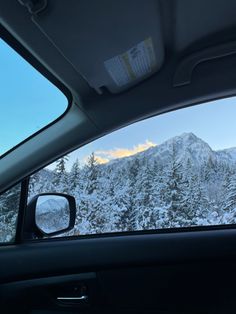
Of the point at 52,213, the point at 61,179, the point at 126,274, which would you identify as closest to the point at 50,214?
the point at 52,213

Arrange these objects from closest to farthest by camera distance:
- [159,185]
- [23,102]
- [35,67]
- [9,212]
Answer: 1. [35,67]
2. [23,102]
3. [159,185]
4. [9,212]

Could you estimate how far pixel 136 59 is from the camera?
205 cm

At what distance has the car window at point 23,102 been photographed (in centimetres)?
205

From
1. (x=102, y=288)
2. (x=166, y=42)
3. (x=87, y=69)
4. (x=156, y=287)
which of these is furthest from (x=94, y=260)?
(x=166, y=42)

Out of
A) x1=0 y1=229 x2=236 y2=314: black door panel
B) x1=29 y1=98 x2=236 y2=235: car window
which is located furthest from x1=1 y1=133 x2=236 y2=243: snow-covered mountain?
x1=0 y1=229 x2=236 y2=314: black door panel

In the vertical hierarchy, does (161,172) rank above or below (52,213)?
above

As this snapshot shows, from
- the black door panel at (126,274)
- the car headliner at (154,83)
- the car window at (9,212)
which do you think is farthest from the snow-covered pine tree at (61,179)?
the black door panel at (126,274)

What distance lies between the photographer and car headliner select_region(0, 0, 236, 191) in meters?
1.91

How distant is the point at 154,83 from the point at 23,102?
2.15 ft

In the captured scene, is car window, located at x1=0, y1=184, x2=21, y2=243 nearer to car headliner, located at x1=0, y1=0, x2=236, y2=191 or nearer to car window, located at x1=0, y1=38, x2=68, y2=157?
car headliner, located at x1=0, y1=0, x2=236, y2=191

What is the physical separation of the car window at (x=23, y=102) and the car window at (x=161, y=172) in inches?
10.2

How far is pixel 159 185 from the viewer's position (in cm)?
240

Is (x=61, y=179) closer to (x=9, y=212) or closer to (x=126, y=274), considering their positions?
(x=9, y=212)

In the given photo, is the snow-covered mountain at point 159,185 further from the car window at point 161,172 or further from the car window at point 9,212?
the car window at point 9,212
